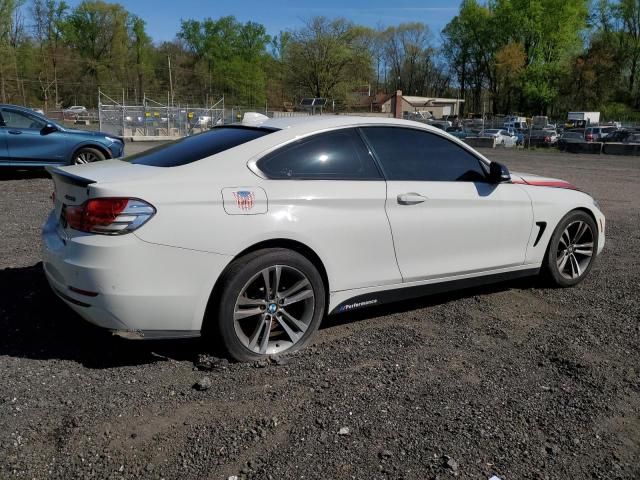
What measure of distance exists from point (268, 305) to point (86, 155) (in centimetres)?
967

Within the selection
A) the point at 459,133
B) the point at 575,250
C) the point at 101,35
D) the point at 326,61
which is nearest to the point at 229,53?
the point at 101,35

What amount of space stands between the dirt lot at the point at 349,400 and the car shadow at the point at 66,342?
1 cm

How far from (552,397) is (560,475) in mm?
747

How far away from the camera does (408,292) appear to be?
13.6ft

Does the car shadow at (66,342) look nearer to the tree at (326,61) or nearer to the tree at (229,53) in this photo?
the tree at (326,61)

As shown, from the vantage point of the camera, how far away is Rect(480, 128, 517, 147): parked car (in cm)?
3906

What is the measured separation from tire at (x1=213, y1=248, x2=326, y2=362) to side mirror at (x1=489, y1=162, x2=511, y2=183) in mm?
1784

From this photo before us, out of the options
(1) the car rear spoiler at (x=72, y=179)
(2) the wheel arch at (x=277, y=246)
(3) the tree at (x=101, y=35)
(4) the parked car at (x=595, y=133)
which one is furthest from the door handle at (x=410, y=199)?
(3) the tree at (x=101, y=35)

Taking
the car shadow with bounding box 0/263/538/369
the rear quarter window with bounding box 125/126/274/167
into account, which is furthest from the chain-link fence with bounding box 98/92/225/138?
the rear quarter window with bounding box 125/126/274/167

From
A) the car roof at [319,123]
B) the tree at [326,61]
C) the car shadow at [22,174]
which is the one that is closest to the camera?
the car roof at [319,123]

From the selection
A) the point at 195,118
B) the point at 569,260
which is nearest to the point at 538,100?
the point at 195,118

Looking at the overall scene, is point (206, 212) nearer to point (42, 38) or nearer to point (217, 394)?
point (217, 394)

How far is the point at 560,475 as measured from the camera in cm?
254

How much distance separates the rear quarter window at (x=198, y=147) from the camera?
368cm
